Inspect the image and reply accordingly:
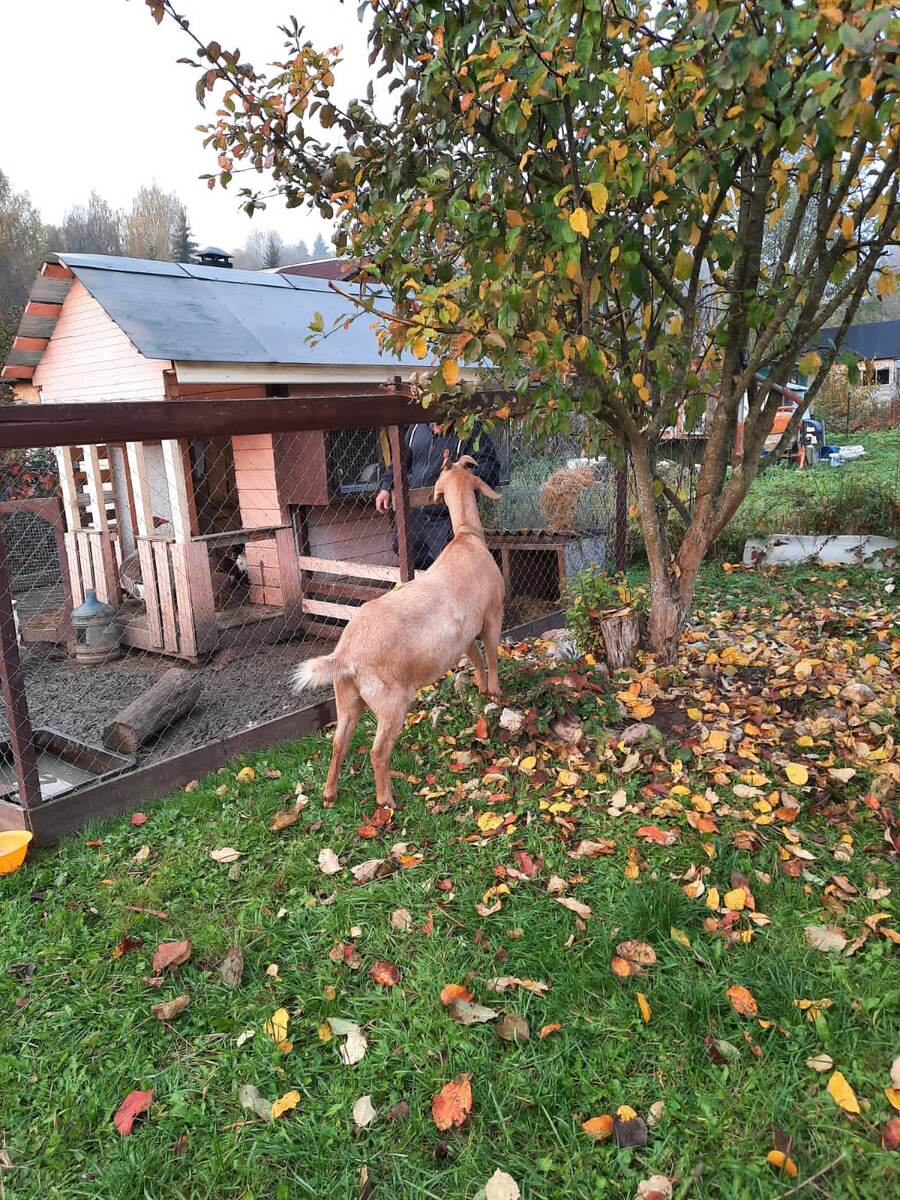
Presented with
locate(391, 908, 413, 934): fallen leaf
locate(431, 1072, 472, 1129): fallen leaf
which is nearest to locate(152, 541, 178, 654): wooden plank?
locate(391, 908, 413, 934): fallen leaf

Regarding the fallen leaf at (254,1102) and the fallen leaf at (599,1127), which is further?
the fallen leaf at (254,1102)

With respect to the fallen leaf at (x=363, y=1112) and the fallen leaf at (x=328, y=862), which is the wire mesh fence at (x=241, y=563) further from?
the fallen leaf at (x=363, y=1112)

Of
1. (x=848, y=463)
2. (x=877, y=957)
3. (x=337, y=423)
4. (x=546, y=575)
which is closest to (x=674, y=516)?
(x=546, y=575)

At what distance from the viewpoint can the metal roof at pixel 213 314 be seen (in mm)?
7535

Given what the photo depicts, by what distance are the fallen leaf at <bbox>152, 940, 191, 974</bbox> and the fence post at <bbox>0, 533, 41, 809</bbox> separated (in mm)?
1240

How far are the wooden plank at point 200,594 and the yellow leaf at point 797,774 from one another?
559cm

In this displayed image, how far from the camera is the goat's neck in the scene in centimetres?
453

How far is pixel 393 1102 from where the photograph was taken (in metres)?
2.14

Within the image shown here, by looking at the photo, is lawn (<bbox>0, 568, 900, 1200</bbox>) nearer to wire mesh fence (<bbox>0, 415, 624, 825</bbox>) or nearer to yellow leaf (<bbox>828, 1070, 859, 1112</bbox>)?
yellow leaf (<bbox>828, 1070, 859, 1112</bbox>)

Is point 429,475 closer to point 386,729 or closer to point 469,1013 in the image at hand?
point 386,729

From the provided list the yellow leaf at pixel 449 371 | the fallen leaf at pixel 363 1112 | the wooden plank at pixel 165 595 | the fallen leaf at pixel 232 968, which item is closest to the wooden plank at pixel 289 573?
the wooden plank at pixel 165 595

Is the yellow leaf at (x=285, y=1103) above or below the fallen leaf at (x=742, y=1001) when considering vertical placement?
below

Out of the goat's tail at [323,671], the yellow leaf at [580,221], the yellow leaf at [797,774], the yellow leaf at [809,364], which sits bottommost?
the yellow leaf at [797,774]

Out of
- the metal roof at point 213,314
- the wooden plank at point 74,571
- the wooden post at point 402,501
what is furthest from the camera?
the wooden plank at point 74,571
